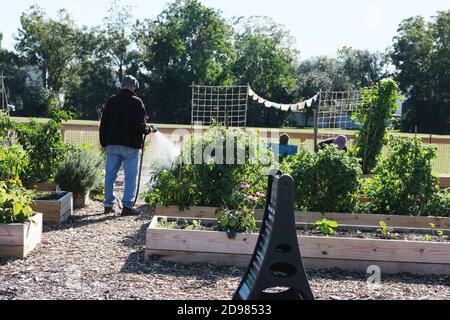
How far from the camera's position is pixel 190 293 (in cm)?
448

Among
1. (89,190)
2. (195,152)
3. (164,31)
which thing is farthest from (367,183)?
(164,31)

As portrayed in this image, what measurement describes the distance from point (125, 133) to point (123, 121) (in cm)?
15

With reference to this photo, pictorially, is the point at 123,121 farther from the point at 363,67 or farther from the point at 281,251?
the point at 363,67

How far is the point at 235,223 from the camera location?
5461 millimetres

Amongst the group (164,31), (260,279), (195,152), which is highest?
(164,31)

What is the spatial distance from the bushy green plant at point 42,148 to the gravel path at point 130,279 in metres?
2.34

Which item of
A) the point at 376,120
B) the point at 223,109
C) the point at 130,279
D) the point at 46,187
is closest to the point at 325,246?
the point at 130,279

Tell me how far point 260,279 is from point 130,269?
169cm

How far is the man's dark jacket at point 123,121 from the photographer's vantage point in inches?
294

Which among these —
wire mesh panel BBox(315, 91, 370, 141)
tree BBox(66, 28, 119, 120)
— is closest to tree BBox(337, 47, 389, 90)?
tree BBox(66, 28, 119, 120)

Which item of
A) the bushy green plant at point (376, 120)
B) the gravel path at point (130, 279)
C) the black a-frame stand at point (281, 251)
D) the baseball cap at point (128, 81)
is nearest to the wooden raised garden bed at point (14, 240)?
the gravel path at point (130, 279)

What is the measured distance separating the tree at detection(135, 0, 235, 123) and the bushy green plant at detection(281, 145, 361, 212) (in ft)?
137

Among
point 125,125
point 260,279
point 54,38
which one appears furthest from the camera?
point 54,38
